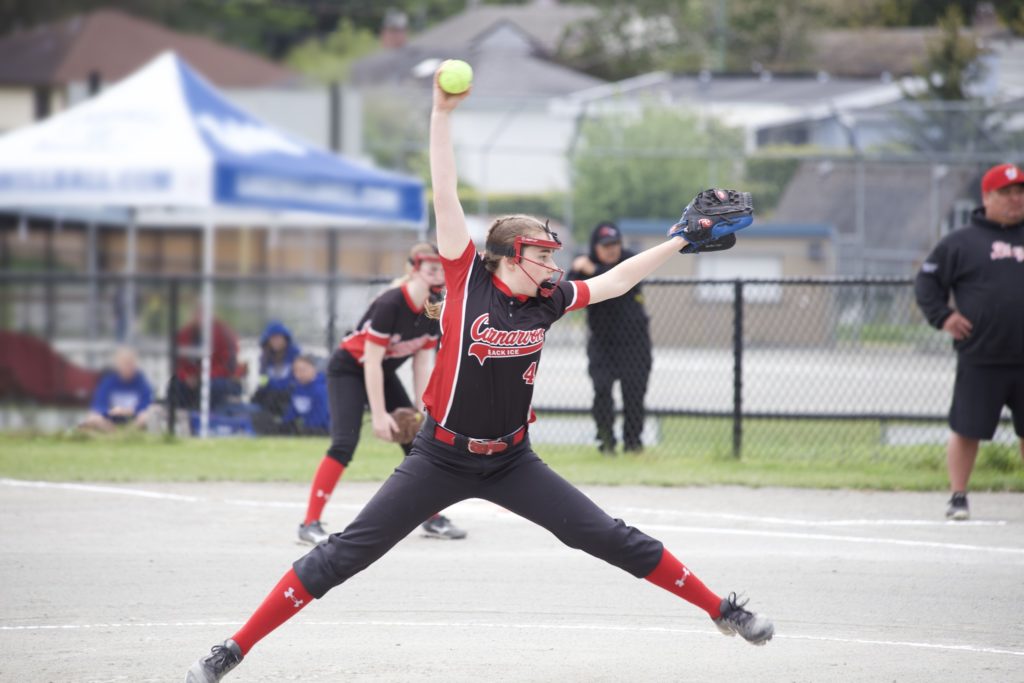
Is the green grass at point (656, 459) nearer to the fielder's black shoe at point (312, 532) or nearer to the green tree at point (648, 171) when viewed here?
the fielder's black shoe at point (312, 532)

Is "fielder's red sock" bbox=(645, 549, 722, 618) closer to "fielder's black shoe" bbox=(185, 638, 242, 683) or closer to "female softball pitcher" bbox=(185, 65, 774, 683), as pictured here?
"female softball pitcher" bbox=(185, 65, 774, 683)

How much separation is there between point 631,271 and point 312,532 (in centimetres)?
368

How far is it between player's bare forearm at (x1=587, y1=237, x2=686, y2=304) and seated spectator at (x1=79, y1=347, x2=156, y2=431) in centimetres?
947

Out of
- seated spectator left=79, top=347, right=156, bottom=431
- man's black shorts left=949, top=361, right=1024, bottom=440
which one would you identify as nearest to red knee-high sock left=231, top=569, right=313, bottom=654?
man's black shorts left=949, top=361, right=1024, bottom=440

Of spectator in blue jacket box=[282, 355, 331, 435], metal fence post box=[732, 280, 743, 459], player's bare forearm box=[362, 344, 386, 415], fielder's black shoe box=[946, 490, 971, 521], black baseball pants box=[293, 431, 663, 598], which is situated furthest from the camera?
spectator in blue jacket box=[282, 355, 331, 435]

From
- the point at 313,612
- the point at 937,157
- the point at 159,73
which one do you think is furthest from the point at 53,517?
the point at 937,157

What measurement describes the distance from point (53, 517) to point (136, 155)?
707cm

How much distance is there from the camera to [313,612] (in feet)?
22.3

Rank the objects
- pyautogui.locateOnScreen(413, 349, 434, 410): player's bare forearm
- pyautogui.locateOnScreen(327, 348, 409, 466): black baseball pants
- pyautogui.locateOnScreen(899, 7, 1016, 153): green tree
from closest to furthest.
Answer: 1. pyautogui.locateOnScreen(327, 348, 409, 466): black baseball pants
2. pyautogui.locateOnScreen(413, 349, 434, 410): player's bare forearm
3. pyautogui.locateOnScreen(899, 7, 1016, 153): green tree

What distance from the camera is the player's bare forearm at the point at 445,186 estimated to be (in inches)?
202

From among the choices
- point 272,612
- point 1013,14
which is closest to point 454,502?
point 272,612

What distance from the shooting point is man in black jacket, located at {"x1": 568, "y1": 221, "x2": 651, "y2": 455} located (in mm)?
12523

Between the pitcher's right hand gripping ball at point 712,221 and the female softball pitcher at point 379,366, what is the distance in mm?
2885

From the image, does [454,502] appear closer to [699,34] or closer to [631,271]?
[631,271]
